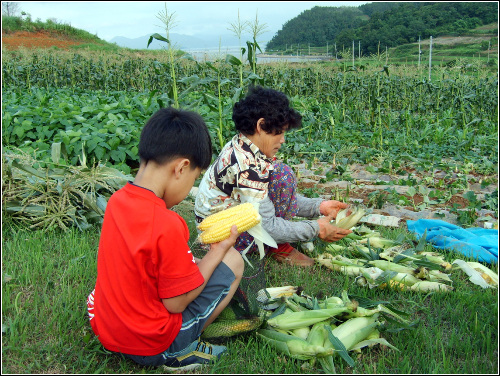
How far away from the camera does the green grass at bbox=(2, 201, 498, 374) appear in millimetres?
2125

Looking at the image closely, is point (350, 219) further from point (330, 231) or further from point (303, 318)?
point (303, 318)

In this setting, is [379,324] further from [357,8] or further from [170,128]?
[357,8]

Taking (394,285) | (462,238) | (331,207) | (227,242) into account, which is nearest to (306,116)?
(462,238)

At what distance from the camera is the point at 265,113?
3.01 m

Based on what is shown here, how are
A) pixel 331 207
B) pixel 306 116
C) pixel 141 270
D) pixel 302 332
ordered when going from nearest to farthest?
pixel 141 270 < pixel 302 332 < pixel 331 207 < pixel 306 116

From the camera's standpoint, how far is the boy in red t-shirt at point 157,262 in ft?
6.14

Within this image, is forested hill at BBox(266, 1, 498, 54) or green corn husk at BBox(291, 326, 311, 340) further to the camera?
forested hill at BBox(266, 1, 498, 54)

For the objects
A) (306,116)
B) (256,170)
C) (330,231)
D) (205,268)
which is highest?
(306,116)

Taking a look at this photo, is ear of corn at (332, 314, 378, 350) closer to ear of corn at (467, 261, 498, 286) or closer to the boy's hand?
the boy's hand

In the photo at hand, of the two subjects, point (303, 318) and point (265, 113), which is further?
point (265, 113)

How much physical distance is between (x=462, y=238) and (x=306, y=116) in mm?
5447

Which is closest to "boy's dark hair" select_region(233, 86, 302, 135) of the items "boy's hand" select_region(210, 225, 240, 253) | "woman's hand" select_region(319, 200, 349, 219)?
"woman's hand" select_region(319, 200, 349, 219)

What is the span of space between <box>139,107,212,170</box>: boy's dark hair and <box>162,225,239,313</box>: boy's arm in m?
0.42

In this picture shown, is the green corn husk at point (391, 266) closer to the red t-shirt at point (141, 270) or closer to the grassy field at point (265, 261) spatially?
the grassy field at point (265, 261)
